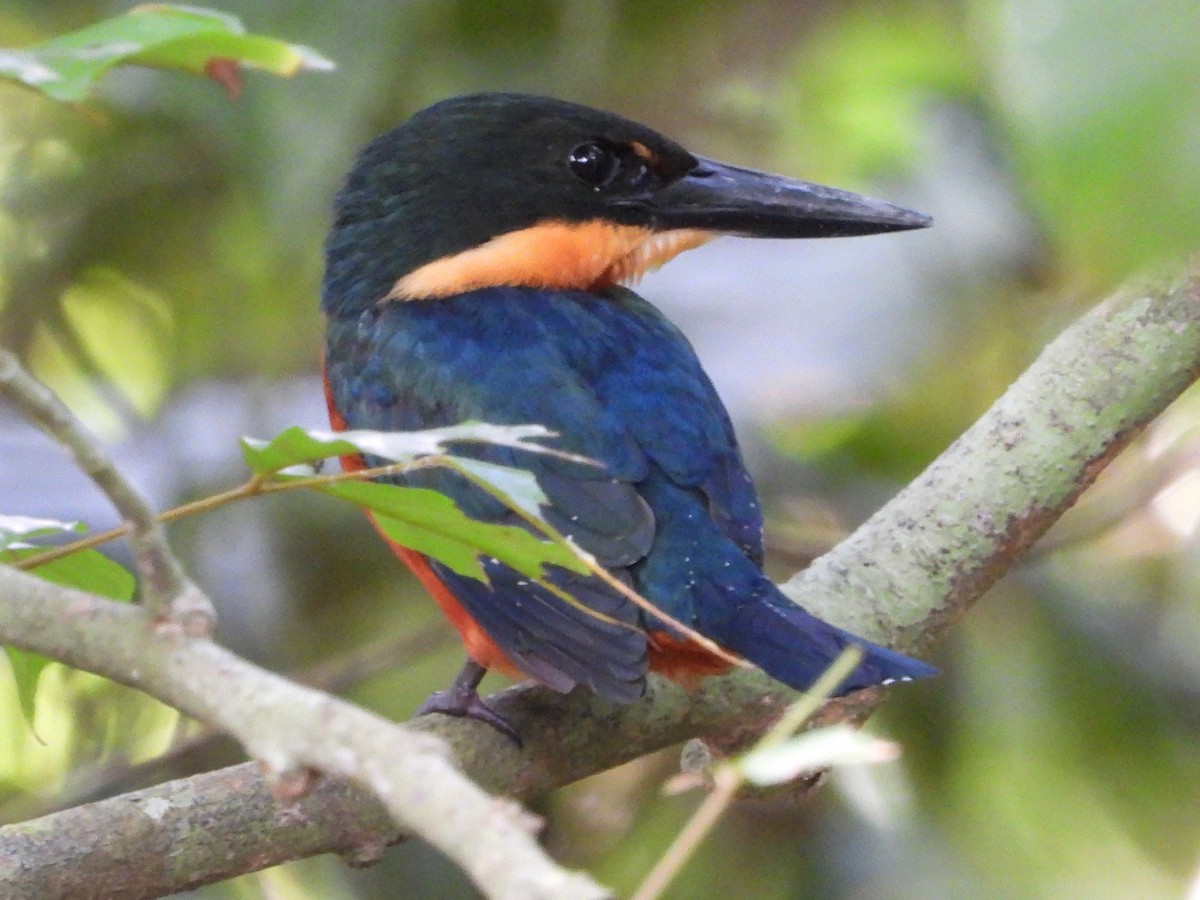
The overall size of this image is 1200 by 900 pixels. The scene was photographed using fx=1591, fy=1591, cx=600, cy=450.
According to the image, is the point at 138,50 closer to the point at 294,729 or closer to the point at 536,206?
the point at 294,729

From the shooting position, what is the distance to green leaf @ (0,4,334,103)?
1.31 metres

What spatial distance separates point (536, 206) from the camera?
2389mm

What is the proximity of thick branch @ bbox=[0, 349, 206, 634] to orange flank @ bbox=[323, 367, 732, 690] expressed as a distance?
0.89 metres

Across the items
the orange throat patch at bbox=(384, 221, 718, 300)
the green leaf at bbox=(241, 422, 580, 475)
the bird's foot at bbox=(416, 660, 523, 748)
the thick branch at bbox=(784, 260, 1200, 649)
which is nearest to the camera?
the green leaf at bbox=(241, 422, 580, 475)

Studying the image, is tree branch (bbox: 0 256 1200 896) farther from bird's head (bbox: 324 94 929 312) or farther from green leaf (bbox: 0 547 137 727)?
green leaf (bbox: 0 547 137 727)

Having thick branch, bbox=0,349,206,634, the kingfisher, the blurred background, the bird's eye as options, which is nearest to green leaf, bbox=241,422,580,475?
thick branch, bbox=0,349,206,634

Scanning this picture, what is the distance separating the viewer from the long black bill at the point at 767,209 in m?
2.46

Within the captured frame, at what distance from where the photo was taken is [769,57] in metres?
4.12

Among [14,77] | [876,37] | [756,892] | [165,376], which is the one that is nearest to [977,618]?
[756,892]

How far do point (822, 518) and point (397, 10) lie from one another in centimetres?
139

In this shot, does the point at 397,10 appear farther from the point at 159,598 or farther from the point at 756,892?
the point at 159,598

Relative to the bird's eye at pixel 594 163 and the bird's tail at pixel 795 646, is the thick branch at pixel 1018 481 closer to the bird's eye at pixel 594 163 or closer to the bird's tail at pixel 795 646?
the bird's tail at pixel 795 646

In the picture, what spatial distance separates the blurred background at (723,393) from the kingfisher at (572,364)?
1.95ft

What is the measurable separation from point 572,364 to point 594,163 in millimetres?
395
